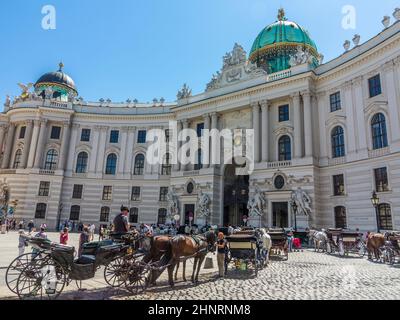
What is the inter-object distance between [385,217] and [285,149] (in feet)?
40.7

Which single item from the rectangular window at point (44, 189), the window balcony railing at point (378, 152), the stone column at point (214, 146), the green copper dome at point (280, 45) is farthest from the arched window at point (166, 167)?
the window balcony railing at point (378, 152)

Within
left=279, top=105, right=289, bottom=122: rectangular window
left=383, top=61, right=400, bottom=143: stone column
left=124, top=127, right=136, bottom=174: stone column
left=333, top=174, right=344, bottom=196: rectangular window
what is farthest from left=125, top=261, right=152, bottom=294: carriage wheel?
left=124, top=127, right=136, bottom=174: stone column

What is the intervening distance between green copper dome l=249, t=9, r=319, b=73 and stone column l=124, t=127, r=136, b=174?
21720 millimetres

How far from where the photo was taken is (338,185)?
30688 mm

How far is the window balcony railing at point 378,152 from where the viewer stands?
89.1 ft

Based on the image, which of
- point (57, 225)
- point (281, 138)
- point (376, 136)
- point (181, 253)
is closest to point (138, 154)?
point (57, 225)

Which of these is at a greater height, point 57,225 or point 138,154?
point 138,154

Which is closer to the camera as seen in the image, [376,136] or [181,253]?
[181,253]

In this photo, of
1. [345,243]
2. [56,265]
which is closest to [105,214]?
[345,243]

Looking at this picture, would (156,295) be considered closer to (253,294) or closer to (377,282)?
(253,294)

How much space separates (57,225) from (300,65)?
38723mm

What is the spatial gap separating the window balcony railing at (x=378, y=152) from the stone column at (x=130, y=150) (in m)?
32.6

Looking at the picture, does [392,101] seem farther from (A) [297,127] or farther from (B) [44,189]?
(B) [44,189]

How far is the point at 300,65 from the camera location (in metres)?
34.7
